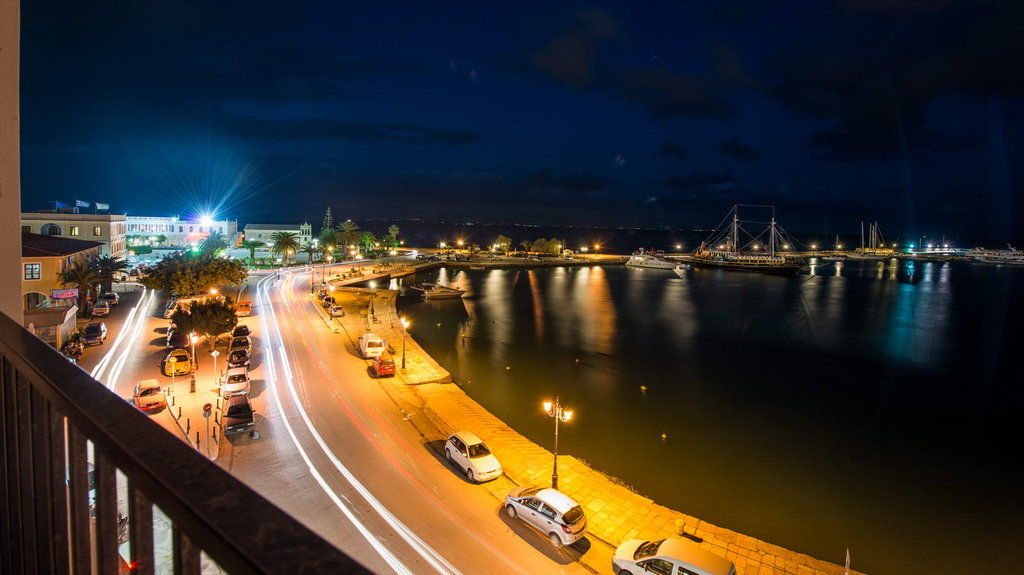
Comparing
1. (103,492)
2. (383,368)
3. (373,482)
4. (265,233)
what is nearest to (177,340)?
(383,368)

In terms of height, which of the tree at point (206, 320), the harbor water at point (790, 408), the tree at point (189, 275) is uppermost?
the tree at point (189, 275)

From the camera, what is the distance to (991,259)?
118750 mm

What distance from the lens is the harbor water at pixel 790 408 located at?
1245 cm

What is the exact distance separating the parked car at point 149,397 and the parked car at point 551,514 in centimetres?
964

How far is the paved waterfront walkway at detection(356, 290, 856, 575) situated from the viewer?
9.15 meters

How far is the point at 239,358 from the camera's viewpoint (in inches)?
679

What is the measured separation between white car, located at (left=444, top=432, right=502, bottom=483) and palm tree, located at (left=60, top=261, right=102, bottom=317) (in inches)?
824

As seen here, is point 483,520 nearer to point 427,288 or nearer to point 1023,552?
point 1023,552

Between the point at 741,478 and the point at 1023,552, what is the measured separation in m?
5.77

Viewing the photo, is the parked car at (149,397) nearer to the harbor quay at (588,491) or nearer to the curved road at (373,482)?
the curved road at (373,482)

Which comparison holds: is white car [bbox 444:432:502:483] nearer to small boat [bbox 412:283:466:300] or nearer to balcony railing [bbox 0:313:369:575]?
balcony railing [bbox 0:313:369:575]

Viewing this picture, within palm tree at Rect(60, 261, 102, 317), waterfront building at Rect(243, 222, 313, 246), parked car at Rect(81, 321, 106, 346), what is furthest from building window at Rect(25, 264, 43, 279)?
waterfront building at Rect(243, 222, 313, 246)

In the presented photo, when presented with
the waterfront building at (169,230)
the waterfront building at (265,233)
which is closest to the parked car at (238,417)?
the waterfront building at (169,230)

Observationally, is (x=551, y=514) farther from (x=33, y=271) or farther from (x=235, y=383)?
(x=33, y=271)
